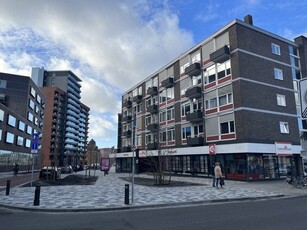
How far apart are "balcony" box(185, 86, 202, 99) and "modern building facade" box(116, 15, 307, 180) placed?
0.41 feet

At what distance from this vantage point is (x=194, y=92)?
35125 millimetres

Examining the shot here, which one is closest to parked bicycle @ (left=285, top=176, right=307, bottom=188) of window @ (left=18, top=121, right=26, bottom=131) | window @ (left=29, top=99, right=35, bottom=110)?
window @ (left=18, top=121, right=26, bottom=131)

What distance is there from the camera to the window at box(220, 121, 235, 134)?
3008 cm

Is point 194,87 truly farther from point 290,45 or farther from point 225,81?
point 290,45

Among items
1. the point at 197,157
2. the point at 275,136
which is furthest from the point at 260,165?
the point at 197,157

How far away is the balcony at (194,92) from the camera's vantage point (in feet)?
115

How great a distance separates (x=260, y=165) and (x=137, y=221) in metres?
22.9

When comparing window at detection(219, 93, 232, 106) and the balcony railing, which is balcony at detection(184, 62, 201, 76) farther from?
the balcony railing

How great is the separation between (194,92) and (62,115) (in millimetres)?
98552

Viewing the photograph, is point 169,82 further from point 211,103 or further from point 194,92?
point 211,103

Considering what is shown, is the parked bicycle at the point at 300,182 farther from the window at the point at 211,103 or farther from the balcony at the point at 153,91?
the balcony at the point at 153,91

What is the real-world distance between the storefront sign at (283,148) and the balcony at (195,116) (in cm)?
909

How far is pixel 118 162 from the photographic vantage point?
195 feet

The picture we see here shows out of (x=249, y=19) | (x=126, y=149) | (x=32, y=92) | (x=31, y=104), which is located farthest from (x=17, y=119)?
(x=249, y=19)
